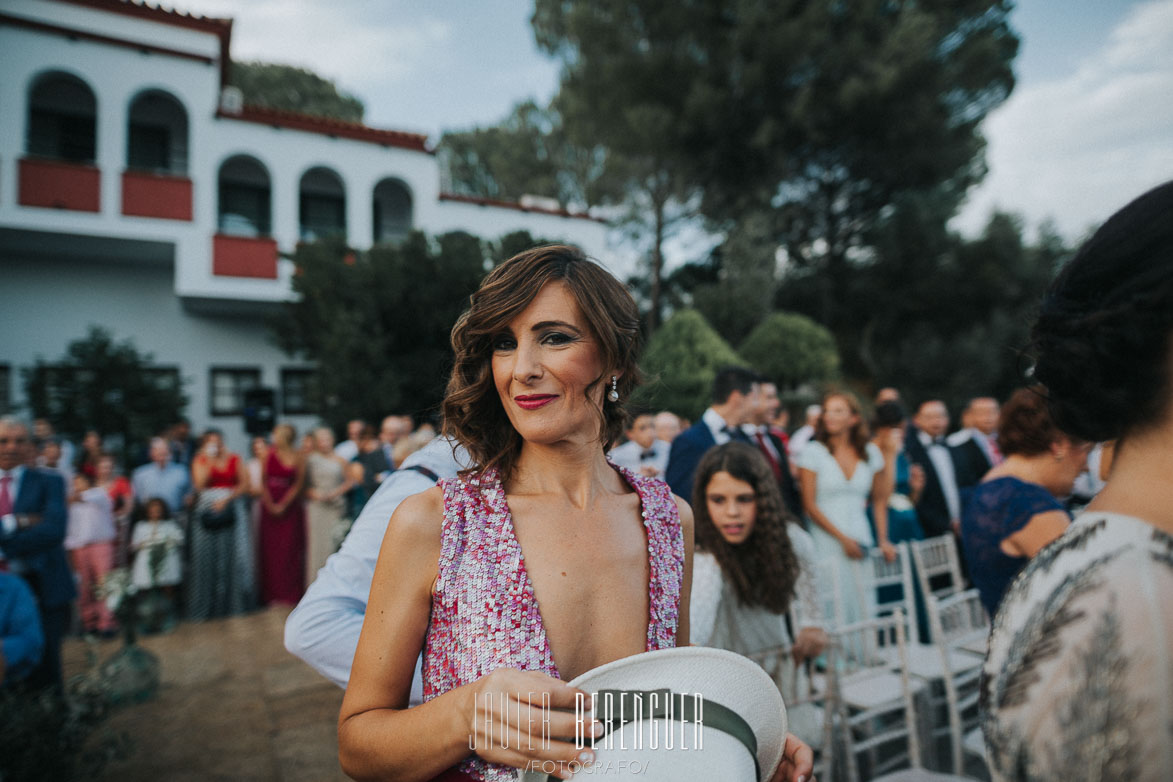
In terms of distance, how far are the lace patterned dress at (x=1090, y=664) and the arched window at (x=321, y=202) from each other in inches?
569

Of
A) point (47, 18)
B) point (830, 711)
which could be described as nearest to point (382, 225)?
point (47, 18)

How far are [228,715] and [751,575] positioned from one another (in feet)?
→ 12.2

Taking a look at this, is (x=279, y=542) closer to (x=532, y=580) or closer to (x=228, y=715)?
(x=228, y=715)

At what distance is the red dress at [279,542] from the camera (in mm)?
6844

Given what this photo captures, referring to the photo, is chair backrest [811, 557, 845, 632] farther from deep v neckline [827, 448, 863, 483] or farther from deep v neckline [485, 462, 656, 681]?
deep v neckline [485, 462, 656, 681]

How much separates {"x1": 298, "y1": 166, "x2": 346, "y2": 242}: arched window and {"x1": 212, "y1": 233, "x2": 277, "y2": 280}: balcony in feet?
5.25

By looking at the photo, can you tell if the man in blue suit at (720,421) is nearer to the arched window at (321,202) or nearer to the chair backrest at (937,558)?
the chair backrest at (937,558)

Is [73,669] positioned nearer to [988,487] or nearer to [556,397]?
[556,397]

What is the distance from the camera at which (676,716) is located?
3.12 feet

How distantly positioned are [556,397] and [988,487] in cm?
209

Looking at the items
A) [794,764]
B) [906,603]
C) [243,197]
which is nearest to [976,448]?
[906,603]

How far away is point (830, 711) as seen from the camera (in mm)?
2568

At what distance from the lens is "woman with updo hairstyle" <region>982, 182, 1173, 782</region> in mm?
691

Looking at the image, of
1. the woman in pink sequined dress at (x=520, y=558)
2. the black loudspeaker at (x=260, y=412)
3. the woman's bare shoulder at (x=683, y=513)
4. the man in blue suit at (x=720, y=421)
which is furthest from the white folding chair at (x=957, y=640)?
the black loudspeaker at (x=260, y=412)
